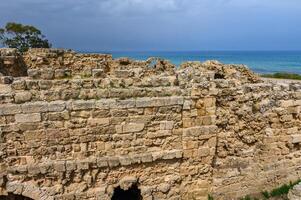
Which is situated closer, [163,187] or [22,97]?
[22,97]

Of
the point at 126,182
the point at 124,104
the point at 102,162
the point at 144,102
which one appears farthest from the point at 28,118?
the point at 126,182

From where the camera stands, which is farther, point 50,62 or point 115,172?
point 50,62

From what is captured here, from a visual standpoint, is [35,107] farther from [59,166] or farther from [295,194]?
[295,194]

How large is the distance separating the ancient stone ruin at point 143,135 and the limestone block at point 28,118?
18 millimetres

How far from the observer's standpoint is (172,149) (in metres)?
8.18

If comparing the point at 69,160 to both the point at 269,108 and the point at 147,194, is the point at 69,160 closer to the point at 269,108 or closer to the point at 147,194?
the point at 147,194

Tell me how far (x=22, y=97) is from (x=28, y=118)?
1.41 feet

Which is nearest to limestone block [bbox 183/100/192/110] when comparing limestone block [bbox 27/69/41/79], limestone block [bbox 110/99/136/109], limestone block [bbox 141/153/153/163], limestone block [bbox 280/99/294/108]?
limestone block [bbox 110/99/136/109]

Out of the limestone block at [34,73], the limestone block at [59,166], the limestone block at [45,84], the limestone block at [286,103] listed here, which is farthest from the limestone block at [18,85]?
the limestone block at [286,103]

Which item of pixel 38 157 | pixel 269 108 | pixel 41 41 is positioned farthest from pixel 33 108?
pixel 41 41

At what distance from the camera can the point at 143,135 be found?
7891 mm

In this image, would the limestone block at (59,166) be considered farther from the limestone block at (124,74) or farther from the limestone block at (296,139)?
the limestone block at (296,139)

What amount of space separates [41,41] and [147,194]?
97.3 feet

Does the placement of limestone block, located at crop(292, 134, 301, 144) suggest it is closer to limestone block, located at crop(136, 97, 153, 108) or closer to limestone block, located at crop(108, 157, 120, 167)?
limestone block, located at crop(136, 97, 153, 108)
